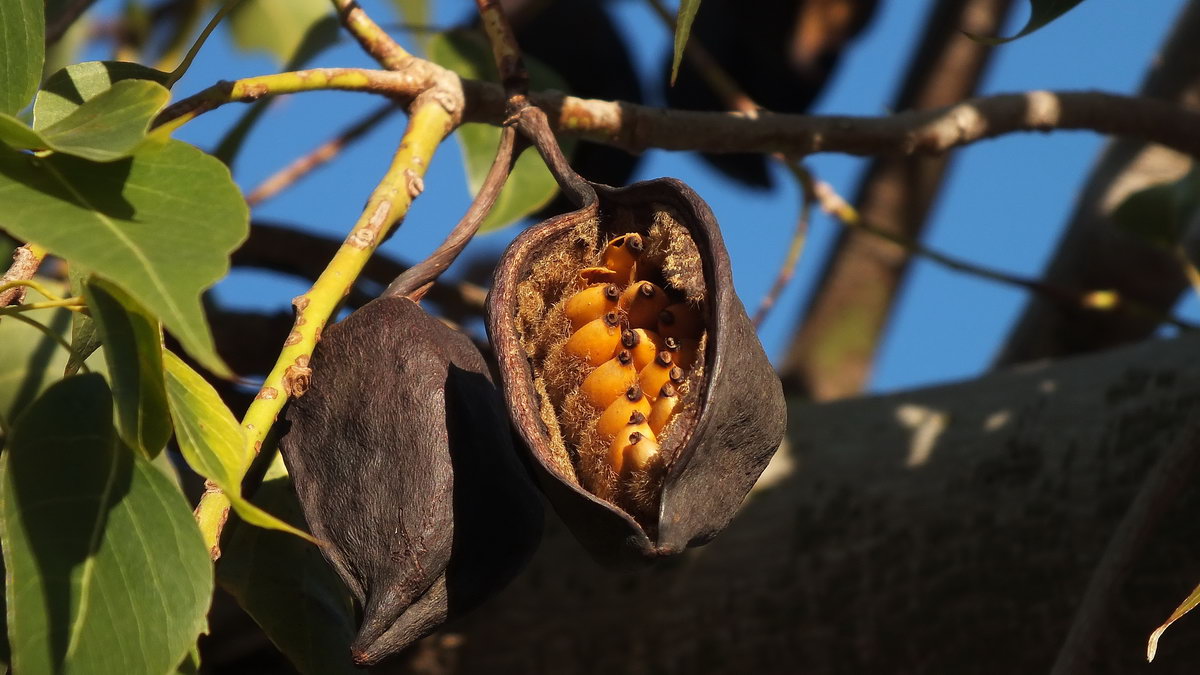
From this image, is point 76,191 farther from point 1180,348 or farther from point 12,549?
point 1180,348

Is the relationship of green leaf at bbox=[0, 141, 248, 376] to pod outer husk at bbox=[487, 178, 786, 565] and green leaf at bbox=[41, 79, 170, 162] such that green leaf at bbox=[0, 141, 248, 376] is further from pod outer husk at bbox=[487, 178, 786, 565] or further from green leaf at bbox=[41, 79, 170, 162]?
pod outer husk at bbox=[487, 178, 786, 565]

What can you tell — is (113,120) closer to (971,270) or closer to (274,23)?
(971,270)

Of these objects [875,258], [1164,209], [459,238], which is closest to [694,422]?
[459,238]

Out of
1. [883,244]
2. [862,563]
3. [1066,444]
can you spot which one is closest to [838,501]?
[862,563]

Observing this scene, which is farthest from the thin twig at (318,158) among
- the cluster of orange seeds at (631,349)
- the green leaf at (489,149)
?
the cluster of orange seeds at (631,349)

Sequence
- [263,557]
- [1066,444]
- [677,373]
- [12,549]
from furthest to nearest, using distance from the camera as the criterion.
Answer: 1. [1066,444]
2. [263,557]
3. [677,373]
4. [12,549]
